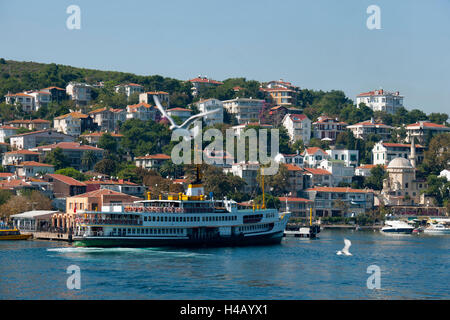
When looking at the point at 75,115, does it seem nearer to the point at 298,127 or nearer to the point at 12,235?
the point at 298,127

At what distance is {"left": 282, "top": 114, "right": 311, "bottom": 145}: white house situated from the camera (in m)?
153

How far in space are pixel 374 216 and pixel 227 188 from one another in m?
27.0

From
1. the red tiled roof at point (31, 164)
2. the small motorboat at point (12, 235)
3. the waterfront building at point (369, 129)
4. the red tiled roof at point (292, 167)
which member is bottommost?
the small motorboat at point (12, 235)

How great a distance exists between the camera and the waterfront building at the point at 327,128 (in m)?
155

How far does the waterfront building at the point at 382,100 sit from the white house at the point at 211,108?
3311 centimetres

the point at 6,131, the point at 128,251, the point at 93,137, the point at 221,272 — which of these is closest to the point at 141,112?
the point at 93,137

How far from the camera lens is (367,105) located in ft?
584

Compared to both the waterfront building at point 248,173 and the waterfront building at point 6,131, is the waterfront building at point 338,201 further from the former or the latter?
the waterfront building at point 6,131

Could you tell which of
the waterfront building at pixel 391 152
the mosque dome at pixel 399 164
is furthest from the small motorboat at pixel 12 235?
the waterfront building at pixel 391 152

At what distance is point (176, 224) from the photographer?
71000mm

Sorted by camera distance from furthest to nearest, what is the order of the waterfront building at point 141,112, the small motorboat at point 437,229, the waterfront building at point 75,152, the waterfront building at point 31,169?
the waterfront building at point 141,112
the waterfront building at point 75,152
the small motorboat at point 437,229
the waterfront building at point 31,169

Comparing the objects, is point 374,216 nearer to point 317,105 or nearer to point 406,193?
point 406,193

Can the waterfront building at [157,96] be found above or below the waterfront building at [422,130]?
above
